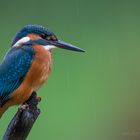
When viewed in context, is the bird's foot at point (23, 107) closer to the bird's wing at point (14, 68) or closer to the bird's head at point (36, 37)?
the bird's wing at point (14, 68)

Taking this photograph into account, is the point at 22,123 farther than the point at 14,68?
No

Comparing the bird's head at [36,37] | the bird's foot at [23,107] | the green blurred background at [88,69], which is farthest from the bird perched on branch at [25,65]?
the green blurred background at [88,69]

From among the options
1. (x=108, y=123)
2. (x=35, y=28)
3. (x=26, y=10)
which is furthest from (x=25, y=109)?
(x=26, y=10)

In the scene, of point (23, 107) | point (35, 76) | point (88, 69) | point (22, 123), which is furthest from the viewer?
point (88, 69)

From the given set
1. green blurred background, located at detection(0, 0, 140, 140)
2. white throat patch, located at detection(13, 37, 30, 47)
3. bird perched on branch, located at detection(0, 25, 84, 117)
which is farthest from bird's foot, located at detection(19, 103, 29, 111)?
green blurred background, located at detection(0, 0, 140, 140)

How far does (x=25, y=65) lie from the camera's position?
13.8 feet

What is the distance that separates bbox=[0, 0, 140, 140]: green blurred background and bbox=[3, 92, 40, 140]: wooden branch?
1126 millimetres

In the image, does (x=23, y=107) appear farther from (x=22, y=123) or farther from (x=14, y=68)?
(x=14, y=68)

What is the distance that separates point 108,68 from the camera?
5934 millimetres

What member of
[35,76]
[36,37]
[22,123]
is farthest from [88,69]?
[22,123]

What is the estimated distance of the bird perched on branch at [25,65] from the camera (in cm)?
411

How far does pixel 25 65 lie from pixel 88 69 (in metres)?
1.59

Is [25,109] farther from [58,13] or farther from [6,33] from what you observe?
[58,13]

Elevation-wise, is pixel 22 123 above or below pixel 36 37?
below
